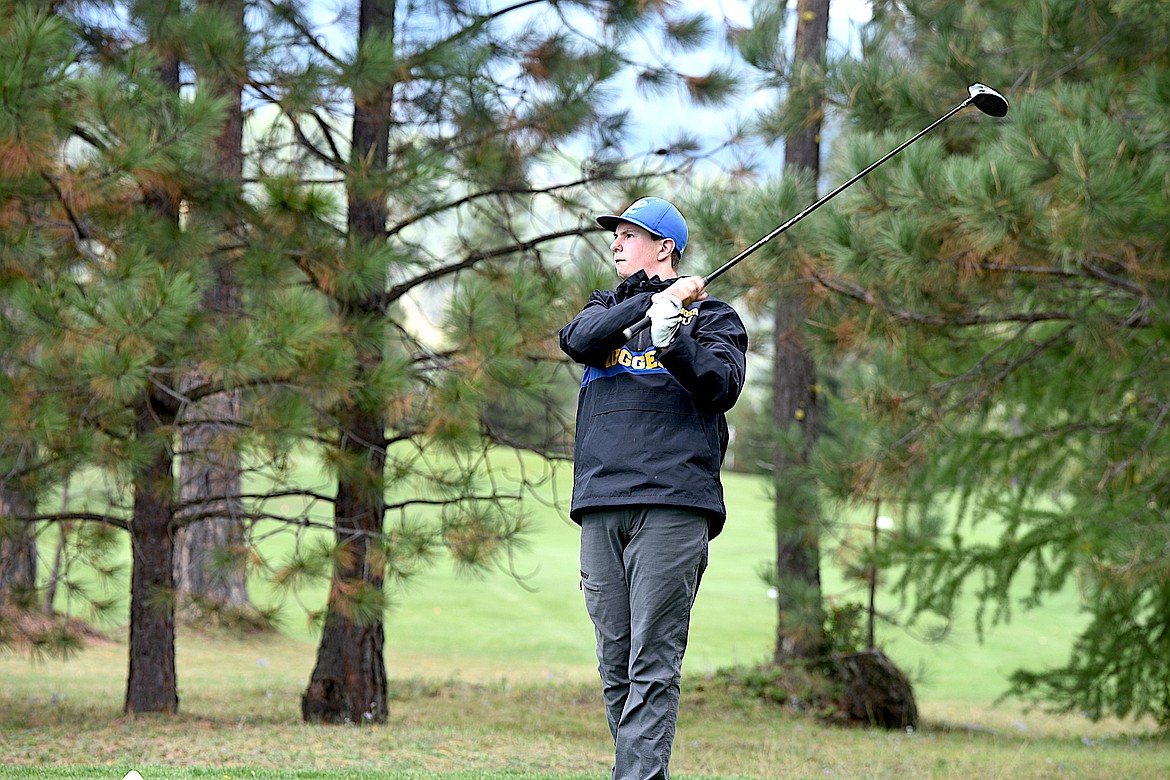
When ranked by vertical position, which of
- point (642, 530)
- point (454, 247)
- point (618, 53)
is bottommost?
point (642, 530)

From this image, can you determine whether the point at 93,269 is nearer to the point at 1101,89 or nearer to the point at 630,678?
the point at 630,678

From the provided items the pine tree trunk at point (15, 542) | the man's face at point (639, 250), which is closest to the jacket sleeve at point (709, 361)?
the man's face at point (639, 250)

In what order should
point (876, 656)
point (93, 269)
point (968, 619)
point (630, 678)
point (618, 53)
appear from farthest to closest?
point (968, 619) → point (876, 656) → point (618, 53) → point (93, 269) → point (630, 678)

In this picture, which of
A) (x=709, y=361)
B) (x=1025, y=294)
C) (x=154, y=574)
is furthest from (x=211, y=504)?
(x=709, y=361)

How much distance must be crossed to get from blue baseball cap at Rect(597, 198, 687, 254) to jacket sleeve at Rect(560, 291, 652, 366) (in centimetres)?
23

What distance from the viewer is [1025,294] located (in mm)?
7207

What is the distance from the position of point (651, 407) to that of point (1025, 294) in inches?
185

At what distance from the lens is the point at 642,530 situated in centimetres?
317

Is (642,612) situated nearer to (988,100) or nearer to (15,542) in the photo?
(988,100)

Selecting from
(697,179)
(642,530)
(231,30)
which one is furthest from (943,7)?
(642,530)

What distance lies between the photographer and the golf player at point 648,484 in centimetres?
309

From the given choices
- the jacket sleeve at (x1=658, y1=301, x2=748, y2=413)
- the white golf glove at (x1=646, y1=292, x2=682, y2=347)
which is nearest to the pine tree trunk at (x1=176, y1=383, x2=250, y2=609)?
the jacket sleeve at (x1=658, y1=301, x2=748, y2=413)

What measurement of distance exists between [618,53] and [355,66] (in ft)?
5.66

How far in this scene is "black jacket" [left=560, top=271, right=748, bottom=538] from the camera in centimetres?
313
